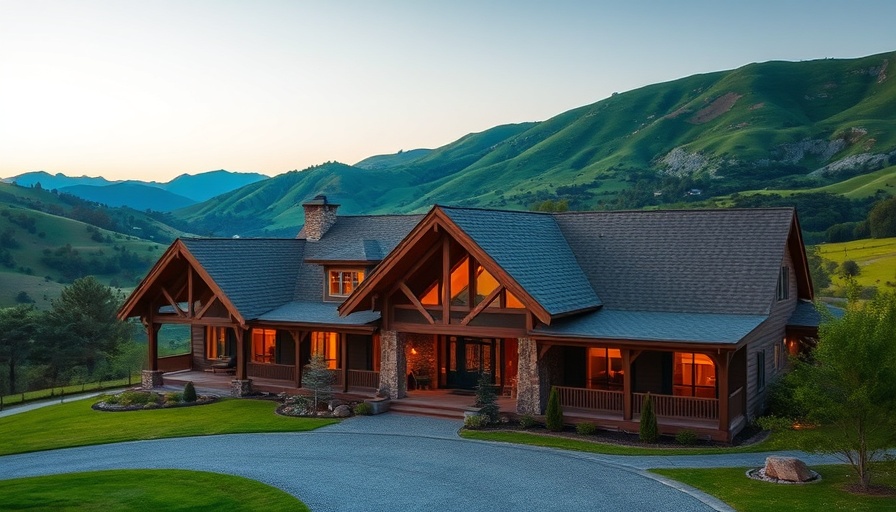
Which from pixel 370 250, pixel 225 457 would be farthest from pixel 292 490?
pixel 370 250

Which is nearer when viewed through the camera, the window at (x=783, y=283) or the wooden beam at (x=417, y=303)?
the wooden beam at (x=417, y=303)

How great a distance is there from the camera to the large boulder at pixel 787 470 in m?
15.8

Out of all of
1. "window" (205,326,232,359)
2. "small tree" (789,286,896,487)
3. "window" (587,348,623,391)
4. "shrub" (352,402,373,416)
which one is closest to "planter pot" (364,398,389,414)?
"shrub" (352,402,373,416)

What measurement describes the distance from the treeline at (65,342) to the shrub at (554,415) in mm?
35830

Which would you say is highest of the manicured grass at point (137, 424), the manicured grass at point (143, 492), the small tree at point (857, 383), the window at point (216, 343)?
the small tree at point (857, 383)

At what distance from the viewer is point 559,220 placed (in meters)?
28.8

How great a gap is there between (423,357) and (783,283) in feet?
43.2

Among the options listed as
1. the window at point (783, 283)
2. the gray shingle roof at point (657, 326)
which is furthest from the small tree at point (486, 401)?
the window at point (783, 283)

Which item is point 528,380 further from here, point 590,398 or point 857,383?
point 857,383

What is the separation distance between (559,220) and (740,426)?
10748 mm

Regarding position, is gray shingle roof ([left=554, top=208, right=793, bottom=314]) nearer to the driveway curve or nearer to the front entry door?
the front entry door

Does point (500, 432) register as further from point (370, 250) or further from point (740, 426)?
point (370, 250)

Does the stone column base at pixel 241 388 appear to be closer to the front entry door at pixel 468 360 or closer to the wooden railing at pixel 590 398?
the front entry door at pixel 468 360

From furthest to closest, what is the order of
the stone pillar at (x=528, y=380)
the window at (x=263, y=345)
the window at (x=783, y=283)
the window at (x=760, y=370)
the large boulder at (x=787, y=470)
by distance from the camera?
the window at (x=263, y=345)
the window at (x=783, y=283)
the window at (x=760, y=370)
the stone pillar at (x=528, y=380)
the large boulder at (x=787, y=470)
